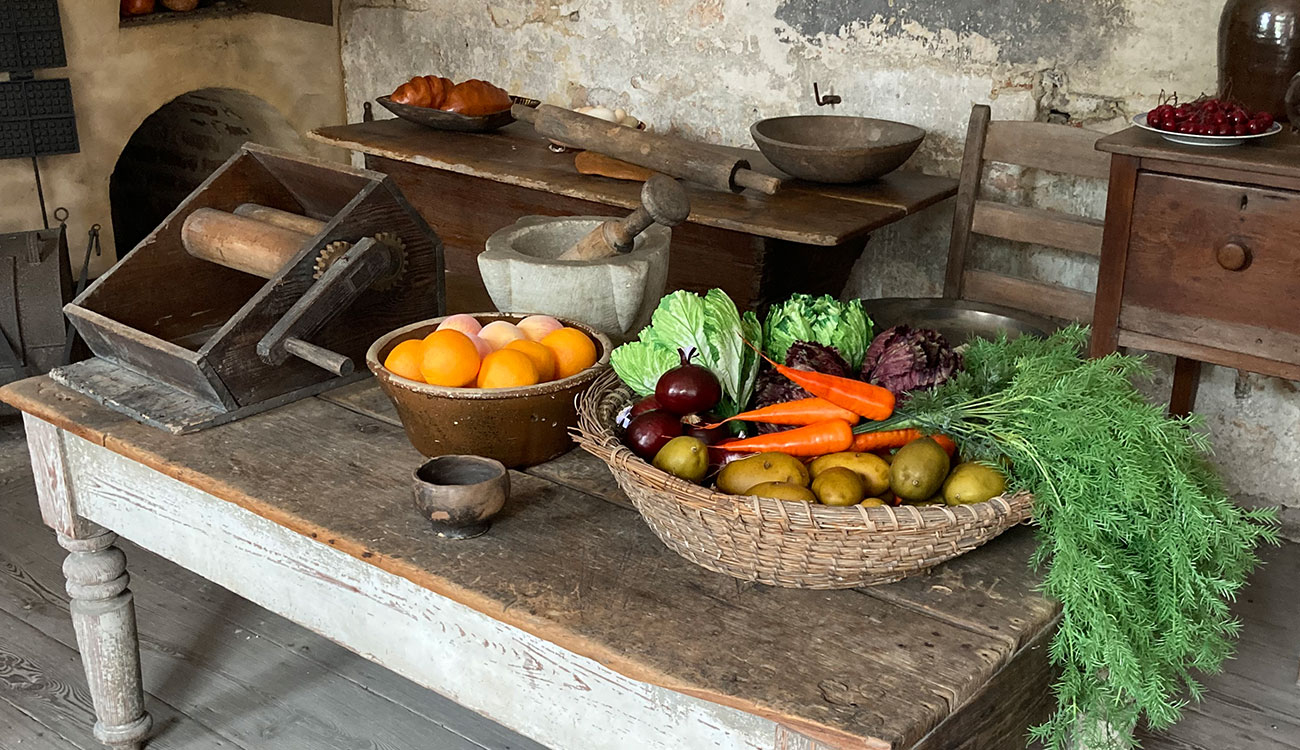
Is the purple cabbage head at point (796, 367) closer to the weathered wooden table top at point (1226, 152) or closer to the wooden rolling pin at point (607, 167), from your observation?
the weathered wooden table top at point (1226, 152)

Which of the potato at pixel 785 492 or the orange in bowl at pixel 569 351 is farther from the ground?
the orange in bowl at pixel 569 351

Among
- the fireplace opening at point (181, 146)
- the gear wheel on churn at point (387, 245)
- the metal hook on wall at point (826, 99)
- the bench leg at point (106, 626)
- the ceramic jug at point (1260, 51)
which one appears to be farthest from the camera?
the fireplace opening at point (181, 146)

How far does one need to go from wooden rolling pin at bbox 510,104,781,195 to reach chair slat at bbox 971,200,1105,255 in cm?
53

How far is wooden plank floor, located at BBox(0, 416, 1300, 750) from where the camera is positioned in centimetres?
218

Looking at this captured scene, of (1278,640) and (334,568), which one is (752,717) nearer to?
(334,568)

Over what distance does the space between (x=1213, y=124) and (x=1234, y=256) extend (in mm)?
248

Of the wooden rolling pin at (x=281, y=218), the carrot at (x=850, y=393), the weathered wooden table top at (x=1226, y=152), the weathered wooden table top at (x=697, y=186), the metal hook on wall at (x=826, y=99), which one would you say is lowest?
the weathered wooden table top at (x=697, y=186)

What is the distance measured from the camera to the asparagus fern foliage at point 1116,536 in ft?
3.88

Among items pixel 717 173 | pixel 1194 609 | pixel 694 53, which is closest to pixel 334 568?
pixel 1194 609

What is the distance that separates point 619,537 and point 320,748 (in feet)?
3.42

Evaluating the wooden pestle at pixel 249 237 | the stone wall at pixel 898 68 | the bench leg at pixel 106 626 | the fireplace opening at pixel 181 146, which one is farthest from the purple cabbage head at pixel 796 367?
the fireplace opening at pixel 181 146

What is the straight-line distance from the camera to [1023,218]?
9.33 feet

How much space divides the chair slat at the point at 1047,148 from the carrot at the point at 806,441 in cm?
163

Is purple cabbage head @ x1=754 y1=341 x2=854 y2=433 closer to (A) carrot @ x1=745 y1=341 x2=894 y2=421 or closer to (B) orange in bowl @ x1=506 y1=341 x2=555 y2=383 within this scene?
(A) carrot @ x1=745 y1=341 x2=894 y2=421
